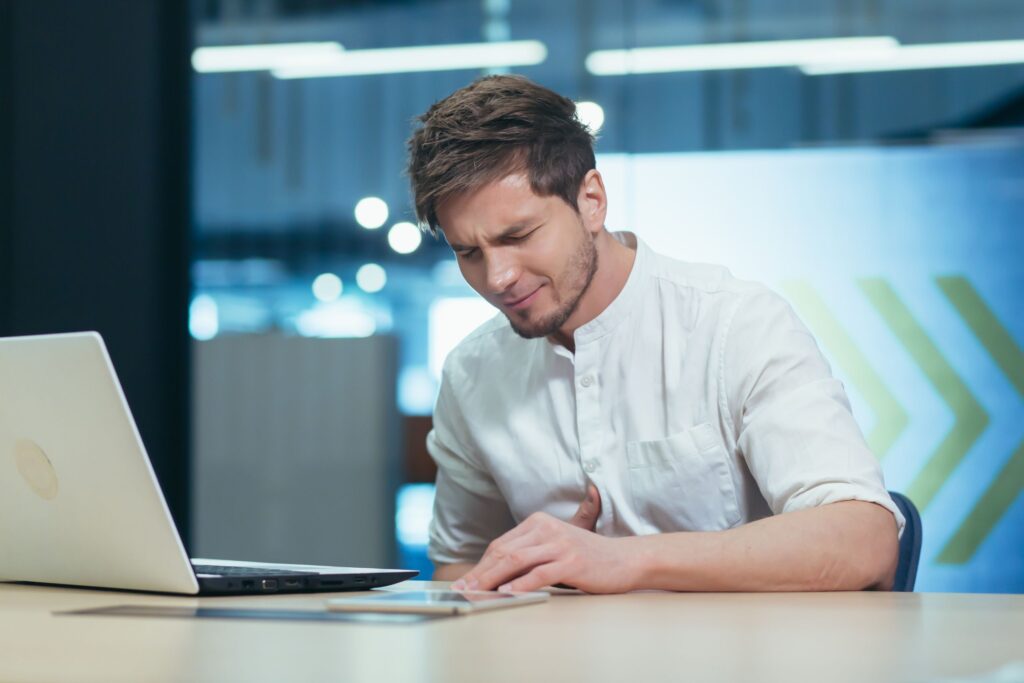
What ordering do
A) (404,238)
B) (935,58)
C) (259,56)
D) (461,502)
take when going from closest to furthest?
(461,502), (935,58), (404,238), (259,56)

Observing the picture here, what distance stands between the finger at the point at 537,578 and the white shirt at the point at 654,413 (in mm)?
373

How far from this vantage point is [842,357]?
3594mm

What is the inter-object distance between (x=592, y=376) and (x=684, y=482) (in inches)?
7.7

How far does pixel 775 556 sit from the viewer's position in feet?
4.29

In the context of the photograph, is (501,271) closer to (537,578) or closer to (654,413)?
(654,413)

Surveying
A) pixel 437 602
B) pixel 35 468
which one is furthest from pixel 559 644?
pixel 35 468

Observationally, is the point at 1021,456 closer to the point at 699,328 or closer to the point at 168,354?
the point at 699,328

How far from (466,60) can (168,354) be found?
1306mm

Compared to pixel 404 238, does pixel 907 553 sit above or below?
below

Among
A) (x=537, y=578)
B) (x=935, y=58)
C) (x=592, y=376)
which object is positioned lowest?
(x=537, y=578)

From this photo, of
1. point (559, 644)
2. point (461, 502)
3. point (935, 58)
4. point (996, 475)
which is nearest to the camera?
point (559, 644)

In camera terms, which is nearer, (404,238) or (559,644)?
(559,644)

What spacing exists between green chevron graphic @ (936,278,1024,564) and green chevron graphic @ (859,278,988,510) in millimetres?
119

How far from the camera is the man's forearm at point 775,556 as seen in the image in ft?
4.23
